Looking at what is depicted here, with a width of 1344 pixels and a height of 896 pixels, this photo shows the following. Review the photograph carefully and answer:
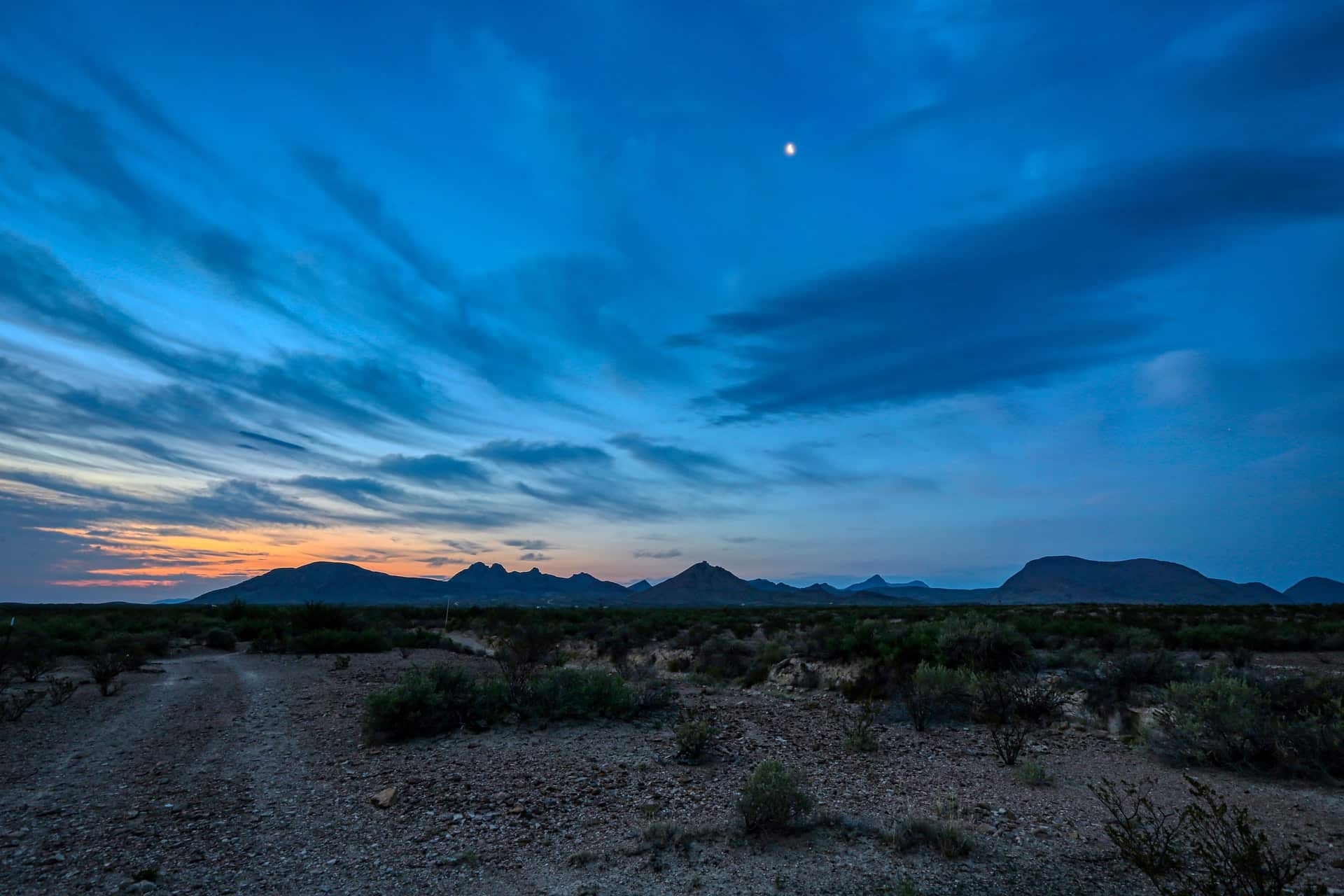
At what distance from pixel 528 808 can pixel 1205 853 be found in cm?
671

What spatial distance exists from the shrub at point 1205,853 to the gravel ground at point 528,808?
36 centimetres

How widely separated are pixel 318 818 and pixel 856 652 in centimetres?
1513

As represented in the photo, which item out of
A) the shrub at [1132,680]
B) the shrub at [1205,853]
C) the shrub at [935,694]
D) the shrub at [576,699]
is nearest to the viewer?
the shrub at [1205,853]

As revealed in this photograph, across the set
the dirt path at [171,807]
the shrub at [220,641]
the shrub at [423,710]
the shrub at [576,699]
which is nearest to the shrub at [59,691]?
the dirt path at [171,807]

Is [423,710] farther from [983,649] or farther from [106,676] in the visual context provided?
[983,649]

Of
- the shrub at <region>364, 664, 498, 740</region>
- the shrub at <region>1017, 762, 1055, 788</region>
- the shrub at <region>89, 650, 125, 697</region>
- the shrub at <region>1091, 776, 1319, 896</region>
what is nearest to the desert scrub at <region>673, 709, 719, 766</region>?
the shrub at <region>364, 664, 498, 740</region>

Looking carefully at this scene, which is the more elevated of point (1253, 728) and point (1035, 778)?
point (1253, 728)

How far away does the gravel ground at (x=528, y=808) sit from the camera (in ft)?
20.5

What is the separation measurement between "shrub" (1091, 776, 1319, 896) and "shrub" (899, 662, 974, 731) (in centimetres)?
434

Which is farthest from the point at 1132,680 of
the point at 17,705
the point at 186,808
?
the point at 17,705

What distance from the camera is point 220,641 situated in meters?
30.5

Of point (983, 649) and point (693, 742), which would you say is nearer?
point (693, 742)

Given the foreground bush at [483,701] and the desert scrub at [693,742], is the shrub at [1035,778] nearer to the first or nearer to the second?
the desert scrub at [693,742]

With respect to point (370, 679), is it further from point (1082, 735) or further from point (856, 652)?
point (1082, 735)
